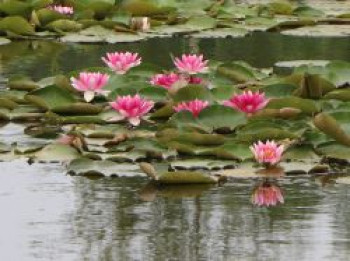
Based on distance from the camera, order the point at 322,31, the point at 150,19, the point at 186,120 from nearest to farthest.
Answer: the point at 186,120 < the point at 322,31 < the point at 150,19

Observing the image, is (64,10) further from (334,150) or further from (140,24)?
(334,150)

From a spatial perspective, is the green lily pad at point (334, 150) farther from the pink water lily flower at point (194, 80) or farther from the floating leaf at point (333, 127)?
the pink water lily flower at point (194, 80)

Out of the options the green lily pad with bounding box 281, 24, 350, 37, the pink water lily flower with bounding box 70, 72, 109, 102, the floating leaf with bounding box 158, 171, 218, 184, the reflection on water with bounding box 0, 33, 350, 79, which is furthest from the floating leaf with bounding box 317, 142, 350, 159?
the green lily pad with bounding box 281, 24, 350, 37

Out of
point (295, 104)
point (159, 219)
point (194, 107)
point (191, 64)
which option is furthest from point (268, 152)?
point (191, 64)

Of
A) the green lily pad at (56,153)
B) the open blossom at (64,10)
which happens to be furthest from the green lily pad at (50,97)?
the open blossom at (64,10)

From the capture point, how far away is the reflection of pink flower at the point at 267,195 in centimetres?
392

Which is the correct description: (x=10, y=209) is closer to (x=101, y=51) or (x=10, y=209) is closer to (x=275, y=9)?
(x=101, y=51)

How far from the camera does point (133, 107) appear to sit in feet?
15.9

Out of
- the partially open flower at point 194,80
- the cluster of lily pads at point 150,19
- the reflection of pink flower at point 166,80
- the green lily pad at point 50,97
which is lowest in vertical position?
the cluster of lily pads at point 150,19

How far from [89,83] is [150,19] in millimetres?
3040

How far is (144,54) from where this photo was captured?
6977 mm

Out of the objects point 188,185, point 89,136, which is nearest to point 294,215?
point 188,185

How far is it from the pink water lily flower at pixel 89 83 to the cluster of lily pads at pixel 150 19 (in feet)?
7.27

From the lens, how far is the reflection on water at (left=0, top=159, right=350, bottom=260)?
3.38 m
